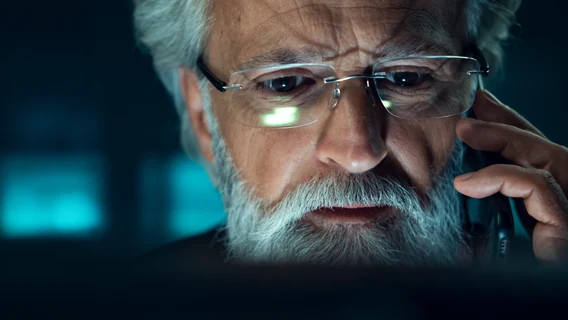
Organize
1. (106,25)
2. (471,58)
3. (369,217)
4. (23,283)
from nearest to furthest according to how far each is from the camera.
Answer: (23,283)
(369,217)
(471,58)
(106,25)

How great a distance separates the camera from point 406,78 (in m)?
1.85

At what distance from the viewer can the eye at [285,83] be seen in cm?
184

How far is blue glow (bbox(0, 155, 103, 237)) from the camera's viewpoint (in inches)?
92.7

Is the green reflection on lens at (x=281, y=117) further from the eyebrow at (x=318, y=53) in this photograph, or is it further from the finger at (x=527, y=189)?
the finger at (x=527, y=189)

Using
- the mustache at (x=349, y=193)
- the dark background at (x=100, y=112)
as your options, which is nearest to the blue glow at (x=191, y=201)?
the dark background at (x=100, y=112)

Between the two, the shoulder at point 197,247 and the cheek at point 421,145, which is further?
the shoulder at point 197,247

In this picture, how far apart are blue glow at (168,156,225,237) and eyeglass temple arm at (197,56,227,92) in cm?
75

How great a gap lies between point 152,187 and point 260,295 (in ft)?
7.49

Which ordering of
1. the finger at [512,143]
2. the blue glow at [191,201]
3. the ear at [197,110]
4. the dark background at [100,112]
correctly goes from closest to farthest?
the finger at [512,143]
the ear at [197,110]
the dark background at [100,112]
the blue glow at [191,201]

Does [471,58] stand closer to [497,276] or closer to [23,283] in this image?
[497,276]

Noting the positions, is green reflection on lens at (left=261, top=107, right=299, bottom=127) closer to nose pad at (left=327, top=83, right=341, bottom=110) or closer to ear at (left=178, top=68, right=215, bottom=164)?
nose pad at (left=327, top=83, right=341, bottom=110)

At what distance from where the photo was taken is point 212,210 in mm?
2773

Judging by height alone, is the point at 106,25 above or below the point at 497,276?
above

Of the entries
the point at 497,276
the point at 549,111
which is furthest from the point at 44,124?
the point at 497,276
